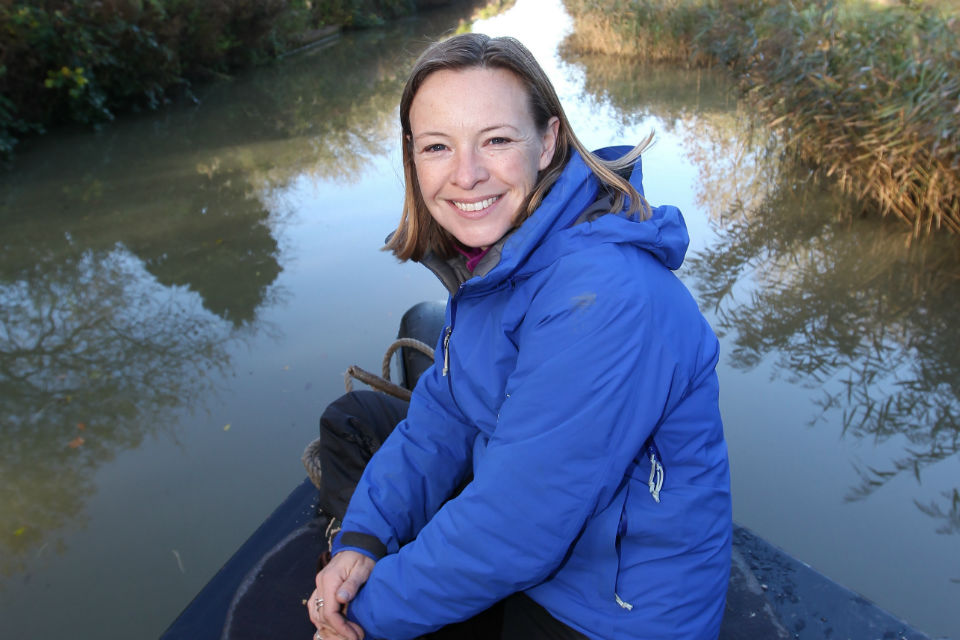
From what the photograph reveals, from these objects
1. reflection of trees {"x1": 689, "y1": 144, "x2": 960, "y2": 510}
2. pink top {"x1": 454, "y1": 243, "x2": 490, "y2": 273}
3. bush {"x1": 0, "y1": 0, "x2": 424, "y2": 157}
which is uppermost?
bush {"x1": 0, "y1": 0, "x2": 424, "y2": 157}

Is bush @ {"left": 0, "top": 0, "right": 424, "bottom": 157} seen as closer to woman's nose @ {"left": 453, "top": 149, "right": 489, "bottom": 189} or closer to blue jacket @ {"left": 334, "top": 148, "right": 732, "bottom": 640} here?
woman's nose @ {"left": 453, "top": 149, "right": 489, "bottom": 189}

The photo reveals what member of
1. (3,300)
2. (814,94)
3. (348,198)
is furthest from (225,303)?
(814,94)

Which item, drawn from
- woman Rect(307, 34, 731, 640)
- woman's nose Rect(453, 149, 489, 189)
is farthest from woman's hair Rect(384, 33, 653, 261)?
woman's nose Rect(453, 149, 489, 189)

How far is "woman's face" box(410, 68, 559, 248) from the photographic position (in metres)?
1.29

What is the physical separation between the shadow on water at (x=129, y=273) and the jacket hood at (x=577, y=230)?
3.04ft

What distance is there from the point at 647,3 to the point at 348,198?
21.0 feet

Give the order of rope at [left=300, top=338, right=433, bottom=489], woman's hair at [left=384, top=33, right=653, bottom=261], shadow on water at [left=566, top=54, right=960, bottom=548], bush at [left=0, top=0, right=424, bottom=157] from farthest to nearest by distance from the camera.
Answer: bush at [left=0, top=0, right=424, bottom=157] < shadow on water at [left=566, top=54, right=960, bottom=548] < rope at [left=300, top=338, right=433, bottom=489] < woman's hair at [left=384, top=33, right=653, bottom=261]

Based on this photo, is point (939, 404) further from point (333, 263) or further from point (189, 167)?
point (189, 167)

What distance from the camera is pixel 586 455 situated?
104 cm

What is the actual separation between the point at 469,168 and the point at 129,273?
391cm

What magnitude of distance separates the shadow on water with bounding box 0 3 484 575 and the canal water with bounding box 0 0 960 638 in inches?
0.7

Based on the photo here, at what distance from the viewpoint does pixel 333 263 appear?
464cm

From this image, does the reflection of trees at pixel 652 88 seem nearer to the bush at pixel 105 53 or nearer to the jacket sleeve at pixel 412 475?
the bush at pixel 105 53

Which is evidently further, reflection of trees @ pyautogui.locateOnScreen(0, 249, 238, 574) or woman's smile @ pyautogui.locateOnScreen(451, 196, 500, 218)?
reflection of trees @ pyautogui.locateOnScreen(0, 249, 238, 574)
